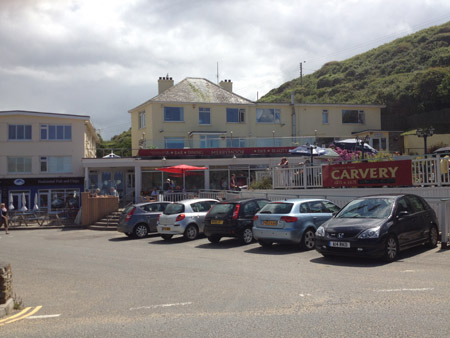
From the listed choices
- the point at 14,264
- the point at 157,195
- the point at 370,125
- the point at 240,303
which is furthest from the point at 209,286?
the point at 370,125

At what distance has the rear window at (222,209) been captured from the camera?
1468 centimetres

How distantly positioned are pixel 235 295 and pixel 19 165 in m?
31.2

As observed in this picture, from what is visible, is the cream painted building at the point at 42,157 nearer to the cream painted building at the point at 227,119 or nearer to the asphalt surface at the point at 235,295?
the cream painted building at the point at 227,119

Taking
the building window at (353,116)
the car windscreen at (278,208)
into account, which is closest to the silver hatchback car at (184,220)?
the car windscreen at (278,208)

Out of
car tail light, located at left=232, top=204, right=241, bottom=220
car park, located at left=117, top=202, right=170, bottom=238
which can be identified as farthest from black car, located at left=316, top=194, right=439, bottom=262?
car park, located at left=117, top=202, right=170, bottom=238

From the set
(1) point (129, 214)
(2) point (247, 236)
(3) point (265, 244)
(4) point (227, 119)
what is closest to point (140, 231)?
(1) point (129, 214)

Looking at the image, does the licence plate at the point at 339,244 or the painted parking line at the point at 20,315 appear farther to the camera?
the licence plate at the point at 339,244

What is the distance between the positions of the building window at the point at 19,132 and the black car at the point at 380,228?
29684 millimetres

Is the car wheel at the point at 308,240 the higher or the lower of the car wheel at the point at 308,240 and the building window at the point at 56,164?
the lower

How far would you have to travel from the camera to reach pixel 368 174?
16.6m

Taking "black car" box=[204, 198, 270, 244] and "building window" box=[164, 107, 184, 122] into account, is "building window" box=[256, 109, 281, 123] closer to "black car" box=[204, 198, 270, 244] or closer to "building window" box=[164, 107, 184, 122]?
"building window" box=[164, 107, 184, 122]

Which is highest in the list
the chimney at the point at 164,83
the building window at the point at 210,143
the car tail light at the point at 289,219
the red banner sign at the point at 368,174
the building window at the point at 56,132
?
the chimney at the point at 164,83

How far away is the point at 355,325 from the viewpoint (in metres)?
5.62

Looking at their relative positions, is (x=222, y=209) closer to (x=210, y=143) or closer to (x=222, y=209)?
(x=222, y=209)
